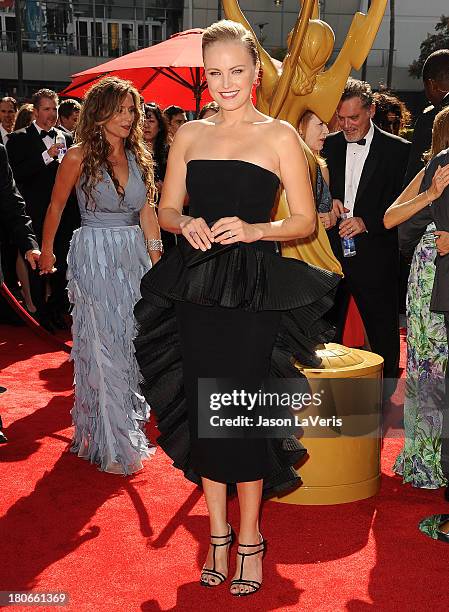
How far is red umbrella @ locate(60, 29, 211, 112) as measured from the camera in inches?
311

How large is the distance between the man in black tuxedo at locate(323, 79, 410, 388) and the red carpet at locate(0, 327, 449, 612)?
1.03m

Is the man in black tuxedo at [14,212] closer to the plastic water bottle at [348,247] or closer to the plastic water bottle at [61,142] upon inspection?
the plastic water bottle at [348,247]

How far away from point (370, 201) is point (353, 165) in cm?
24

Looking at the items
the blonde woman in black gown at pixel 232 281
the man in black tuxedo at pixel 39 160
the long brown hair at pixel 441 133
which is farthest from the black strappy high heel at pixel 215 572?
the man in black tuxedo at pixel 39 160

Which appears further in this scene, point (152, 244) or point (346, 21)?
point (346, 21)

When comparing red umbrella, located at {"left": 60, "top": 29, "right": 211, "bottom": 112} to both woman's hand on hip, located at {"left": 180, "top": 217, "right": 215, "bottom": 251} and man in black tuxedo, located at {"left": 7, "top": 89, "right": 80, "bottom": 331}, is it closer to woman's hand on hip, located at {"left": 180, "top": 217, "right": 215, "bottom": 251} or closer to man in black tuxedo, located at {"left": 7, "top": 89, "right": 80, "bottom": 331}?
man in black tuxedo, located at {"left": 7, "top": 89, "right": 80, "bottom": 331}

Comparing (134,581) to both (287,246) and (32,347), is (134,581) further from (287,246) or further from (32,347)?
(32,347)

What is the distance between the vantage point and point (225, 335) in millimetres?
2945

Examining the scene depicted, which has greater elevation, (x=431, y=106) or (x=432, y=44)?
(x=432, y=44)

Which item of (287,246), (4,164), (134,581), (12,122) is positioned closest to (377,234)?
(287,246)

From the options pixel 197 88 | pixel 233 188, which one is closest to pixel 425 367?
pixel 233 188

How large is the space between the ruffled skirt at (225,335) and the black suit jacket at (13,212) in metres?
1.53

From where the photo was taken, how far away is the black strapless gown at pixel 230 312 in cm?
291

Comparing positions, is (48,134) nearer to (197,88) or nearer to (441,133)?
(197,88)
